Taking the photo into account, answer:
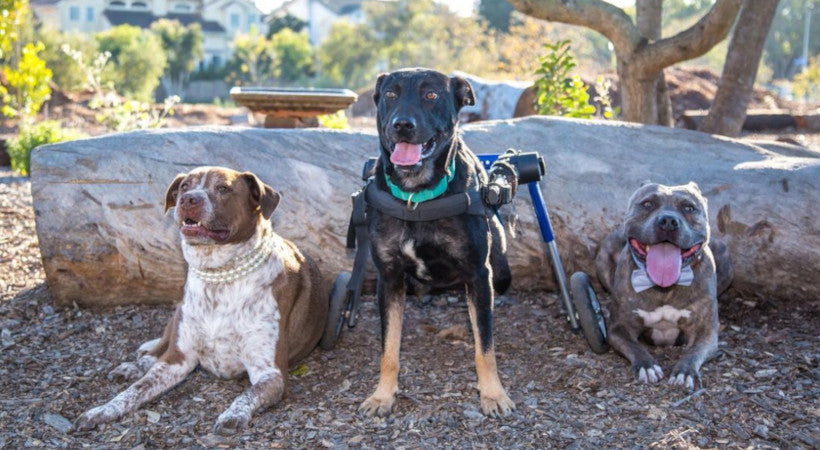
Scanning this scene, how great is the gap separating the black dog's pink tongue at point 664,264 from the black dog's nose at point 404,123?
71.0 inches

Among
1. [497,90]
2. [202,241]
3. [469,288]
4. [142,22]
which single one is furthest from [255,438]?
[142,22]

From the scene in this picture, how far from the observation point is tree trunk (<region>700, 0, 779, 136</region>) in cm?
838

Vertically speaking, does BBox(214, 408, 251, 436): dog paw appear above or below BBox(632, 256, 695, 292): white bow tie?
below

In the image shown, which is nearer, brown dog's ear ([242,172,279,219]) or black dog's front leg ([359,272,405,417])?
black dog's front leg ([359,272,405,417])

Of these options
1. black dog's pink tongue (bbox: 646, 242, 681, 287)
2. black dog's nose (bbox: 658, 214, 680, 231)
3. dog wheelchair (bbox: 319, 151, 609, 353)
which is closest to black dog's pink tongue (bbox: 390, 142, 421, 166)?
dog wheelchair (bbox: 319, 151, 609, 353)

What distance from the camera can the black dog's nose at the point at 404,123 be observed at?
160 inches

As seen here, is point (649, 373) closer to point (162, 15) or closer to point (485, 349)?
point (485, 349)

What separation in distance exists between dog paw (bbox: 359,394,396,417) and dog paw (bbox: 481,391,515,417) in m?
0.50

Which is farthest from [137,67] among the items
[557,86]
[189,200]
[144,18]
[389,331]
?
[389,331]

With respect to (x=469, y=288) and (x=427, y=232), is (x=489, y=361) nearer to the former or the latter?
(x=469, y=288)

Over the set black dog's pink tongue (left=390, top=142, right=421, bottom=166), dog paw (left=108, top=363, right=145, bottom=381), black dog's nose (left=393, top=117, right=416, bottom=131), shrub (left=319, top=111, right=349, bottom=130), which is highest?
black dog's nose (left=393, top=117, right=416, bottom=131)

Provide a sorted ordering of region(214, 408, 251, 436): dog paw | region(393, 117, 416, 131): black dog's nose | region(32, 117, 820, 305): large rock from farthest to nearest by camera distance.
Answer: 1. region(32, 117, 820, 305): large rock
2. region(214, 408, 251, 436): dog paw
3. region(393, 117, 416, 131): black dog's nose

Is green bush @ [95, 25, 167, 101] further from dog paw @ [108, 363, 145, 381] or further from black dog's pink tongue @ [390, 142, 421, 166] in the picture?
black dog's pink tongue @ [390, 142, 421, 166]

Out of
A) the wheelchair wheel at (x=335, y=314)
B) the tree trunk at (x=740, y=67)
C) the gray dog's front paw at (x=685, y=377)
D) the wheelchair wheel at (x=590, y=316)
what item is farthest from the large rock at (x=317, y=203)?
the tree trunk at (x=740, y=67)
